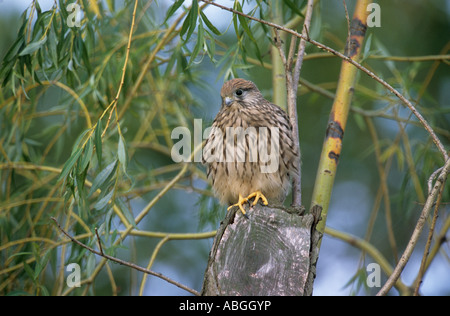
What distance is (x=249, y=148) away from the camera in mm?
2920

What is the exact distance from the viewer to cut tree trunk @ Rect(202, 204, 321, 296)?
171 centimetres

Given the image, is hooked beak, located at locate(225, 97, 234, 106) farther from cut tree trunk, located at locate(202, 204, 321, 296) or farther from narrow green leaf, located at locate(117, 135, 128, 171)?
cut tree trunk, located at locate(202, 204, 321, 296)

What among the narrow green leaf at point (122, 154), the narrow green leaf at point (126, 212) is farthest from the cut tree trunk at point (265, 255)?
the narrow green leaf at point (126, 212)

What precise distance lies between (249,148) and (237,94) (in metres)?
0.33

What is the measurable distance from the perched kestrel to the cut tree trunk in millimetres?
928

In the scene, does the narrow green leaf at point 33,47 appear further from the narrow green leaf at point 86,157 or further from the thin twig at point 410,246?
the thin twig at point 410,246

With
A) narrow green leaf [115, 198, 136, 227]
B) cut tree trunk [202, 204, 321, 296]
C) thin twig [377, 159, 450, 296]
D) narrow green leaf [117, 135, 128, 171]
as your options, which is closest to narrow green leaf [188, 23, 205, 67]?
narrow green leaf [117, 135, 128, 171]

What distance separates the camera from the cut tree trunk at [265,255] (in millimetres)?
1706

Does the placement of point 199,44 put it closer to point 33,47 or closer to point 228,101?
point 228,101

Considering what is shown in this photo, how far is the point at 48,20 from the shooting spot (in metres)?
2.70

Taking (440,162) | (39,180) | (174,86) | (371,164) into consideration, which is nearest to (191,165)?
(174,86)

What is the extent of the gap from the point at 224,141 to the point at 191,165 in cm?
60

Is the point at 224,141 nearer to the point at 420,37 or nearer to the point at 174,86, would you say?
the point at 174,86

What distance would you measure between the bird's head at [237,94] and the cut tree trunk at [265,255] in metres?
1.20
